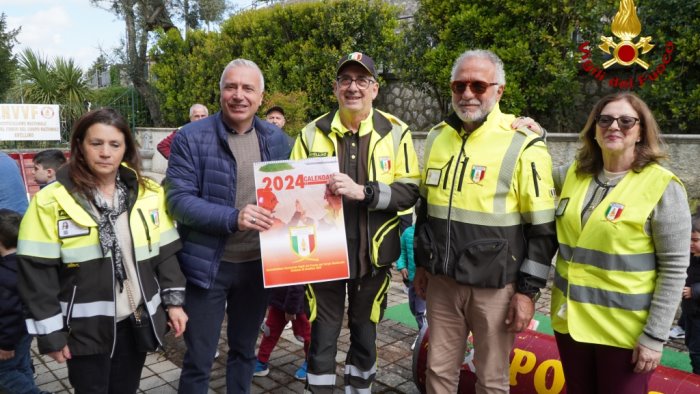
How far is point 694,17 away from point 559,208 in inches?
287

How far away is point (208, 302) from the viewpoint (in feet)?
9.48

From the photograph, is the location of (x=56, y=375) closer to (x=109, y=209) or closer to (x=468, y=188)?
(x=109, y=209)

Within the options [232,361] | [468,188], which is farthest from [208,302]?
[468,188]

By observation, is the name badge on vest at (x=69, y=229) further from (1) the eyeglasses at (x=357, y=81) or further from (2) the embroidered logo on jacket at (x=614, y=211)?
(2) the embroidered logo on jacket at (x=614, y=211)

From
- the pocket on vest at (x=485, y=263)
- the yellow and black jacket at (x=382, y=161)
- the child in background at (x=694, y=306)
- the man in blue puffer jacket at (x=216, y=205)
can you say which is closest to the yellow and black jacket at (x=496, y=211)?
the pocket on vest at (x=485, y=263)

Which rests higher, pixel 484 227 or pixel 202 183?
pixel 202 183

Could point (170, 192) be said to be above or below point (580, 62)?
below

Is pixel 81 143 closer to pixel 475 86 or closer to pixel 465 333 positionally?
pixel 475 86

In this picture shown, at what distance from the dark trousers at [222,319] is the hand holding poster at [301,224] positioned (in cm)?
25

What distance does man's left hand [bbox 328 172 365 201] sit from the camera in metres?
2.73

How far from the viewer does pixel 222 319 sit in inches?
118

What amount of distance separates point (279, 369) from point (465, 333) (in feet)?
6.25

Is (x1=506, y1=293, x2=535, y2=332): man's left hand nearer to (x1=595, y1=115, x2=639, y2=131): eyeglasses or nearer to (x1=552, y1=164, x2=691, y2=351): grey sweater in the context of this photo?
(x1=552, y1=164, x2=691, y2=351): grey sweater

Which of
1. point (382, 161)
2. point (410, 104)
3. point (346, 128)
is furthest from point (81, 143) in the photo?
point (410, 104)
